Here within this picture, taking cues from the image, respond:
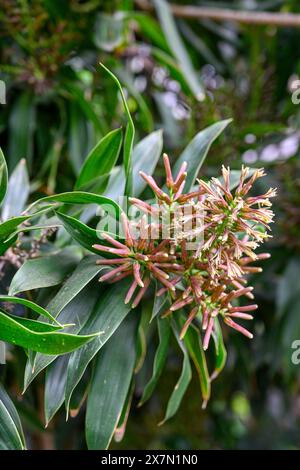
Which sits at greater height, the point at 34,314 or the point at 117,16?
the point at 117,16

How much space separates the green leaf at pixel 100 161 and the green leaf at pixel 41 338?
209mm

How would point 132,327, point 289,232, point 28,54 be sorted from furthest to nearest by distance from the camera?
point 289,232, point 28,54, point 132,327

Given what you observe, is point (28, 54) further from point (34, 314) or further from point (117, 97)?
point (34, 314)

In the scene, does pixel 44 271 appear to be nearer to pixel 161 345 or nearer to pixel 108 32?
pixel 161 345

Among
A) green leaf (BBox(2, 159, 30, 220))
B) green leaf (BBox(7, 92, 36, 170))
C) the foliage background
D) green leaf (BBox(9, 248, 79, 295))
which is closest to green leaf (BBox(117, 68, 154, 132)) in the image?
the foliage background

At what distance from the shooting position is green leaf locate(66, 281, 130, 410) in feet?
1.64

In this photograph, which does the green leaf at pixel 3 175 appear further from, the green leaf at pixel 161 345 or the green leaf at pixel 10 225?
the green leaf at pixel 161 345

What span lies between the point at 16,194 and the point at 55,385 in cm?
28

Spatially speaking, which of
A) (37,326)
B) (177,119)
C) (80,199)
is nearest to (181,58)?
(177,119)

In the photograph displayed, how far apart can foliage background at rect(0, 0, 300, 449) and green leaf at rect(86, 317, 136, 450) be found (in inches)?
7.6

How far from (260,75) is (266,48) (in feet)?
0.36

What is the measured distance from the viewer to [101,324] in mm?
524

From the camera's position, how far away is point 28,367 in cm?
48

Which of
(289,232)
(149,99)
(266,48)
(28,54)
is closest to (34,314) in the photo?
(28,54)
